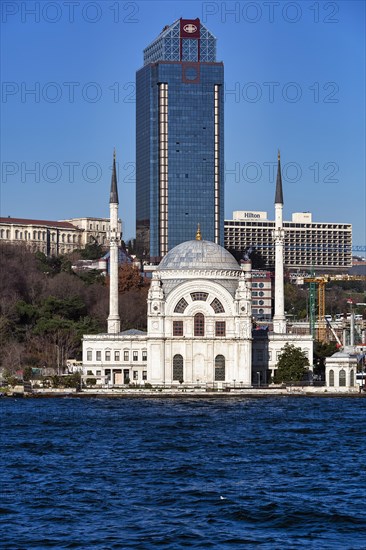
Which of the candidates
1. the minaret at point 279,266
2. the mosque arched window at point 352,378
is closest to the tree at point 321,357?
the minaret at point 279,266

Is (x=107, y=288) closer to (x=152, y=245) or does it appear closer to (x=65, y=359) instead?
(x=65, y=359)

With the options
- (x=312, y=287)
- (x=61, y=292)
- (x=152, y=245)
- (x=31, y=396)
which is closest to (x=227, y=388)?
(x=31, y=396)

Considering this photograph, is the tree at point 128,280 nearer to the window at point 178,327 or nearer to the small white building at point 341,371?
the window at point 178,327

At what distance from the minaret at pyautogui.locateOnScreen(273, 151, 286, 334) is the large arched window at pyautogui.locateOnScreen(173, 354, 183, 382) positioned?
1082 cm

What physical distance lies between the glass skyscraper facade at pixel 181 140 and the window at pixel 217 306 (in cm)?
6595

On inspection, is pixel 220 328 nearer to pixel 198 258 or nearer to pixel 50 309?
pixel 198 258

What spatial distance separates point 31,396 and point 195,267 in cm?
1542

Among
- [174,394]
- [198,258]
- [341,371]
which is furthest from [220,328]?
[341,371]

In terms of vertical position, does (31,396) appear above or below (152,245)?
below

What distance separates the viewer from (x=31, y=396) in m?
97.2

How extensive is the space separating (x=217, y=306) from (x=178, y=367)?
5186 millimetres

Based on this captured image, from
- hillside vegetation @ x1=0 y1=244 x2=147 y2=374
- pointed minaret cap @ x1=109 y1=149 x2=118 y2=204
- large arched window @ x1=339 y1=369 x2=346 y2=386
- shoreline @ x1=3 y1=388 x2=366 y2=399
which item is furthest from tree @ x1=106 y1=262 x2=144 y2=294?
shoreline @ x1=3 y1=388 x2=366 y2=399

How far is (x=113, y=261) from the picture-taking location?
113375mm

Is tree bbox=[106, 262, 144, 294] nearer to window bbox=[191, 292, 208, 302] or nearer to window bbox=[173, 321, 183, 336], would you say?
window bbox=[173, 321, 183, 336]
